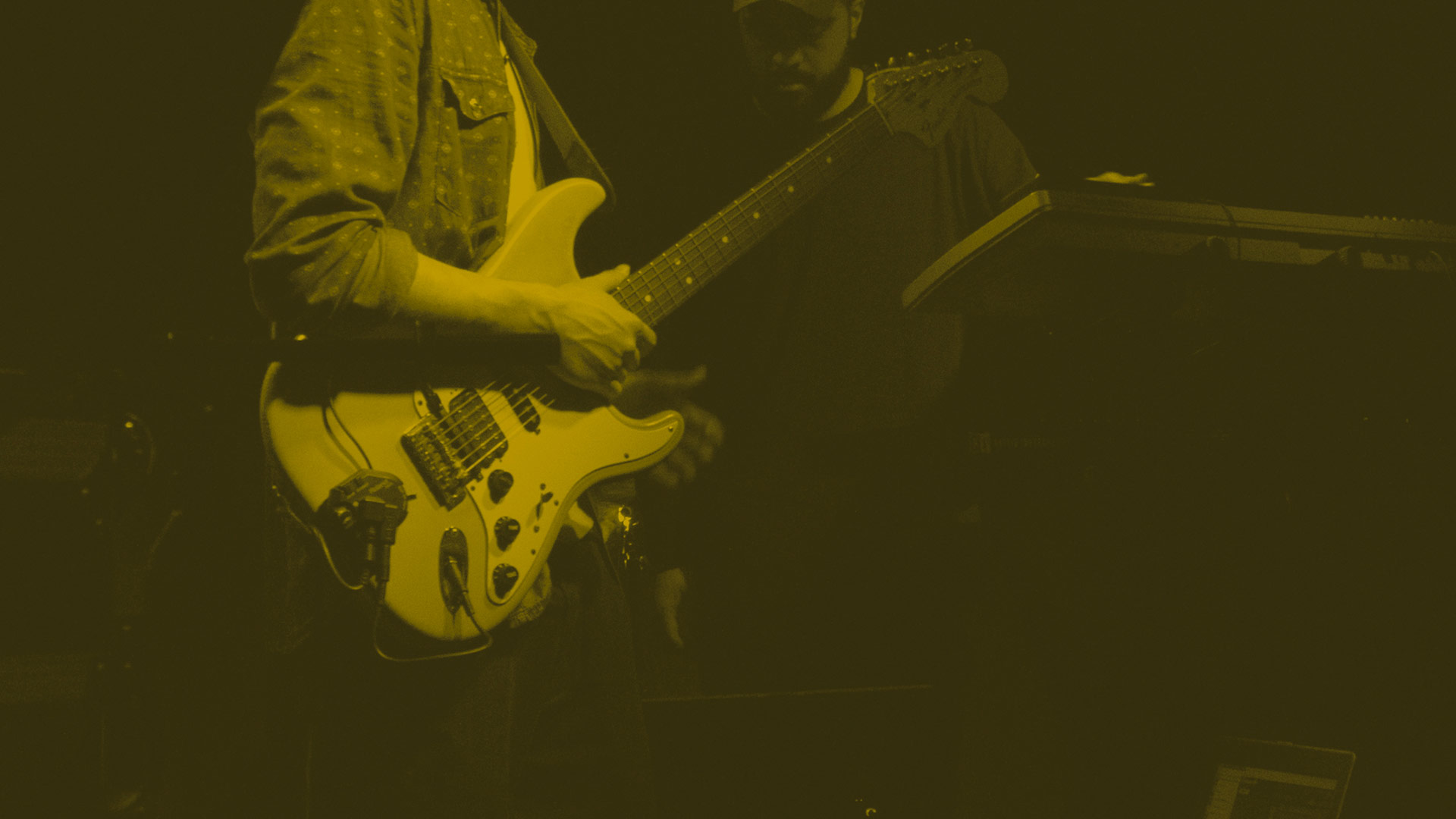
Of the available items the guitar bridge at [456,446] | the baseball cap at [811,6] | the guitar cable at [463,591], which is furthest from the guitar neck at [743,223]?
the guitar cable at [463,591]

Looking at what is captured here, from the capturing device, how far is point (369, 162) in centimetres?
122

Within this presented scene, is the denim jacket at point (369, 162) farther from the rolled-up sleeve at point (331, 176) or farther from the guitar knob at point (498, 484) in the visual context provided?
the guitar knob at point (498, 484)

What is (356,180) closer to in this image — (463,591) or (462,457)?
(462,457)

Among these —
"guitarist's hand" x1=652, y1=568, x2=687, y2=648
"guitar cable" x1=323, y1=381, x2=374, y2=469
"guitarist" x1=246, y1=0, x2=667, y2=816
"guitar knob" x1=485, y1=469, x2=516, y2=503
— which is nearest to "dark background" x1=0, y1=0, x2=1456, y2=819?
"guitar cable" x1=323, y1=381, x2=374, y2=469

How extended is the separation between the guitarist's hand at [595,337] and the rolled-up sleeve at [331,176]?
24 cm

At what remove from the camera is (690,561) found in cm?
191

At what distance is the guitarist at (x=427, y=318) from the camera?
1.15 meters

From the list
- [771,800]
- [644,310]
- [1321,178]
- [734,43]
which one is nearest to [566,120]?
[644,310]

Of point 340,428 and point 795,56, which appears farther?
point 795,56

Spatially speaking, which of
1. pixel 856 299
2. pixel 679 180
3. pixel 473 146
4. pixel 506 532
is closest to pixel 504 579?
pixel 506 532

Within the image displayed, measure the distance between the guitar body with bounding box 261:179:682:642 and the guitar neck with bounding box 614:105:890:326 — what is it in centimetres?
20

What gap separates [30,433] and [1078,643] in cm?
133

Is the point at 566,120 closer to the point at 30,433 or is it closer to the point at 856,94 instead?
the point at 856,94

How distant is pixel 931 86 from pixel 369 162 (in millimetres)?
1322
